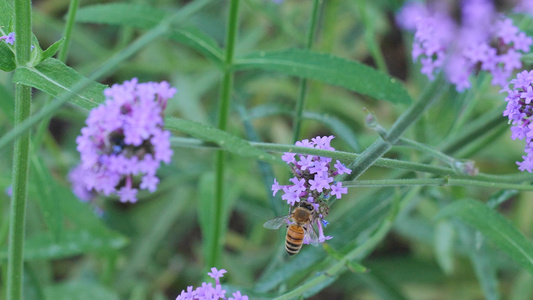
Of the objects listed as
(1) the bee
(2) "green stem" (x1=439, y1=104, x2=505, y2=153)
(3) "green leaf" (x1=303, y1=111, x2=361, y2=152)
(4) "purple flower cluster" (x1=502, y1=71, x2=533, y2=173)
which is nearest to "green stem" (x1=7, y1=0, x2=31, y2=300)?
(1) the bee

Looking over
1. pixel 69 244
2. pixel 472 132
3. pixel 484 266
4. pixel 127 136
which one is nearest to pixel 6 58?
pixel 127 136

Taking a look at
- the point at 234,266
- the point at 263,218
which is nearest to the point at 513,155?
the point at 263,218

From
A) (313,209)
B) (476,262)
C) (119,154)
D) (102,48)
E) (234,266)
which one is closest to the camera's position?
(119,154)

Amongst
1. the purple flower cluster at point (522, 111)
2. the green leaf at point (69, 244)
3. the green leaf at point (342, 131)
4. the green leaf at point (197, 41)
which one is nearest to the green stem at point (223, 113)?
the green leaf at point (197, 41)

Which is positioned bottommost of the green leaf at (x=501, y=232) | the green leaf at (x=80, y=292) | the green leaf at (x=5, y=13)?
the green leaf at (x=501, y=232)

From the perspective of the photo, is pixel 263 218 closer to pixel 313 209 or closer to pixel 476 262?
pixel 476 262

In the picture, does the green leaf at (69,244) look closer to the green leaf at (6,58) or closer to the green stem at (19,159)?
the green stem at (19,159)
